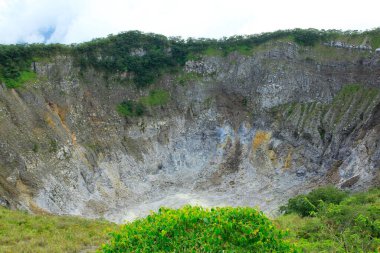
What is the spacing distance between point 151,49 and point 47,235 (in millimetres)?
41522

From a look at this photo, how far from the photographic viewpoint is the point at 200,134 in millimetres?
51500

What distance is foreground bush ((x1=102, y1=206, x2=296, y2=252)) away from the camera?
877 centimetres

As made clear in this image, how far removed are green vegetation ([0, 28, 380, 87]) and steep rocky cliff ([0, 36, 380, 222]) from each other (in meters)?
1.03

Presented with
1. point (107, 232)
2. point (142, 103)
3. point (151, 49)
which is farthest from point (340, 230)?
point (151, 49)

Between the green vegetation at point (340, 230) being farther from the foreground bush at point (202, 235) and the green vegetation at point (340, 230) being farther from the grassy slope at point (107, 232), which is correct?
the foreground bush at point (202, 235)

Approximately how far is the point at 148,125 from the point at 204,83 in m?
10.2


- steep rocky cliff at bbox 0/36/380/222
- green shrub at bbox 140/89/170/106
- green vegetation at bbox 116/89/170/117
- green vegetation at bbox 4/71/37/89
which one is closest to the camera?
steep rocky cliff at bbox 0/36/380/222

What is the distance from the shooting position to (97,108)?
162ft

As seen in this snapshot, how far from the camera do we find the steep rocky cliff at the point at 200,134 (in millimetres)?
38688

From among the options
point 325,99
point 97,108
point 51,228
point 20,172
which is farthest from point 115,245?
point 325,99

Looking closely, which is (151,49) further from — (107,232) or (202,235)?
(202,235)

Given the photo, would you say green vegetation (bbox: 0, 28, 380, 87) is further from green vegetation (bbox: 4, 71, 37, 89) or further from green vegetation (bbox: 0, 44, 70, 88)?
green vegetation (bbox: 4, 71, 37, 89)

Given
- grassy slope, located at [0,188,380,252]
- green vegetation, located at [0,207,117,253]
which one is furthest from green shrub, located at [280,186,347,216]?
green vegetation, located at [0,207,117,253]

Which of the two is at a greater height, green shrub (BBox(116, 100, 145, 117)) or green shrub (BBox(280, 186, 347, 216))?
green shrub (BBox(116, 100, 145, 117))
